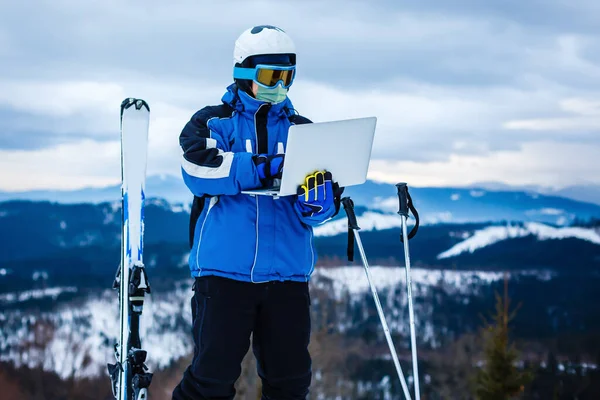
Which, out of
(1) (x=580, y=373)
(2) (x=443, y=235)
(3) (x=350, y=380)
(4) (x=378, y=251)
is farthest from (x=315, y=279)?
(2) (x=443, y=235)

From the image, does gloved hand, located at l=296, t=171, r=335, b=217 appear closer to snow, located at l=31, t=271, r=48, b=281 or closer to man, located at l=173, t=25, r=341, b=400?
man, located at l=173, t=25, r=341, b=400

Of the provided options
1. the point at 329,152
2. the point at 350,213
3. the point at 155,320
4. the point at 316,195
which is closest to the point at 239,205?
the point at 316,195

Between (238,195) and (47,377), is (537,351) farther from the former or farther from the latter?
(238,195)

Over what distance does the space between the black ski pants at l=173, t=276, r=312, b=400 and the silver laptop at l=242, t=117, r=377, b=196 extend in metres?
0.53

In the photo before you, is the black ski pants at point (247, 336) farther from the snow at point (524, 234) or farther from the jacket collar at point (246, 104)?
the snow at point (524, 234)

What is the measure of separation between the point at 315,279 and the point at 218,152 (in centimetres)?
9399

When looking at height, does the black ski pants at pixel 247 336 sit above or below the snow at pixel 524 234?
below

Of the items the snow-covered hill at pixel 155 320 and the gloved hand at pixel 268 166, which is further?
the snow-covered hill at pixel 155 320

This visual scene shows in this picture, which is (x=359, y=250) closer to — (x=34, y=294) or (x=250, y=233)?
(x=250, y=233)

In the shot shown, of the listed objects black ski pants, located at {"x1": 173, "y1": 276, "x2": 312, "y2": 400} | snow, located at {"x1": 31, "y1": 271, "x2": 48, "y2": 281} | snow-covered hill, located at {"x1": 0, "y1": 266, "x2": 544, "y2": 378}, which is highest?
black ski pants, located at {"x1": 173, "y1": 276, "x2": 312, "y2": 400}

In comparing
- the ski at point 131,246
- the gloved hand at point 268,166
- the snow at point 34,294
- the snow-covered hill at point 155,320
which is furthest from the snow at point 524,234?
the gloved hand at point 268,166

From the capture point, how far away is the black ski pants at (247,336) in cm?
361

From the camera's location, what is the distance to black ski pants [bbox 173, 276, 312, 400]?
11.8ft

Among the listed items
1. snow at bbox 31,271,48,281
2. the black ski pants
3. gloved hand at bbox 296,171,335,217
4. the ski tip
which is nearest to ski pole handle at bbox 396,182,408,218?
gloved hand at bbox 296,171,335,217
